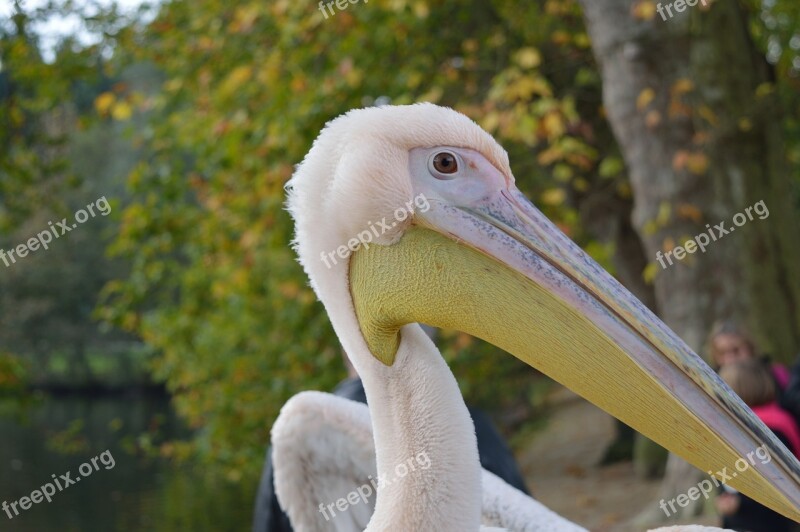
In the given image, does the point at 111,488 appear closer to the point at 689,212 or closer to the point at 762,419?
the point at 689,212

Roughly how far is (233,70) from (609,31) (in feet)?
11.0

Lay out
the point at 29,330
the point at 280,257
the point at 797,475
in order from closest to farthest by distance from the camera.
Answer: the point at 797,475 < the point at 280,257 < the point at 29,330

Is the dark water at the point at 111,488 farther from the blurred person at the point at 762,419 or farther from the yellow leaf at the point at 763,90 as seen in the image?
the yellow leaf at the point at 763,90

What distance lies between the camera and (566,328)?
2.00 m

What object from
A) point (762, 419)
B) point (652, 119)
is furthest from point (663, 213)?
point (762, 419)

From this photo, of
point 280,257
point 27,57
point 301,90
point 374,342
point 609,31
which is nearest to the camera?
point 374,342

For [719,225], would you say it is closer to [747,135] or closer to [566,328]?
[747,135]

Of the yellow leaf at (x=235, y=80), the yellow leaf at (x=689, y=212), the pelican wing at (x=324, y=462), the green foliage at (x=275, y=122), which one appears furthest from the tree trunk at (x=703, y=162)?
the pelican wing at (x=324, y=462)

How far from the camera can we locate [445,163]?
219cm

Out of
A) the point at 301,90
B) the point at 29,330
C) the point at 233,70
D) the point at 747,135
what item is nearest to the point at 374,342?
the point at 747,135

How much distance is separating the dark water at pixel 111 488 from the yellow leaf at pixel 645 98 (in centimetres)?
456

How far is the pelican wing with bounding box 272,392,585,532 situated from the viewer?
3.04m

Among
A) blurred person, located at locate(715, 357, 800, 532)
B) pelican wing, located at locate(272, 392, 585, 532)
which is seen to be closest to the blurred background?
blurred person, located at locate(715, 357, 800, 532)

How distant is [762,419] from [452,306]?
3.11 meters
